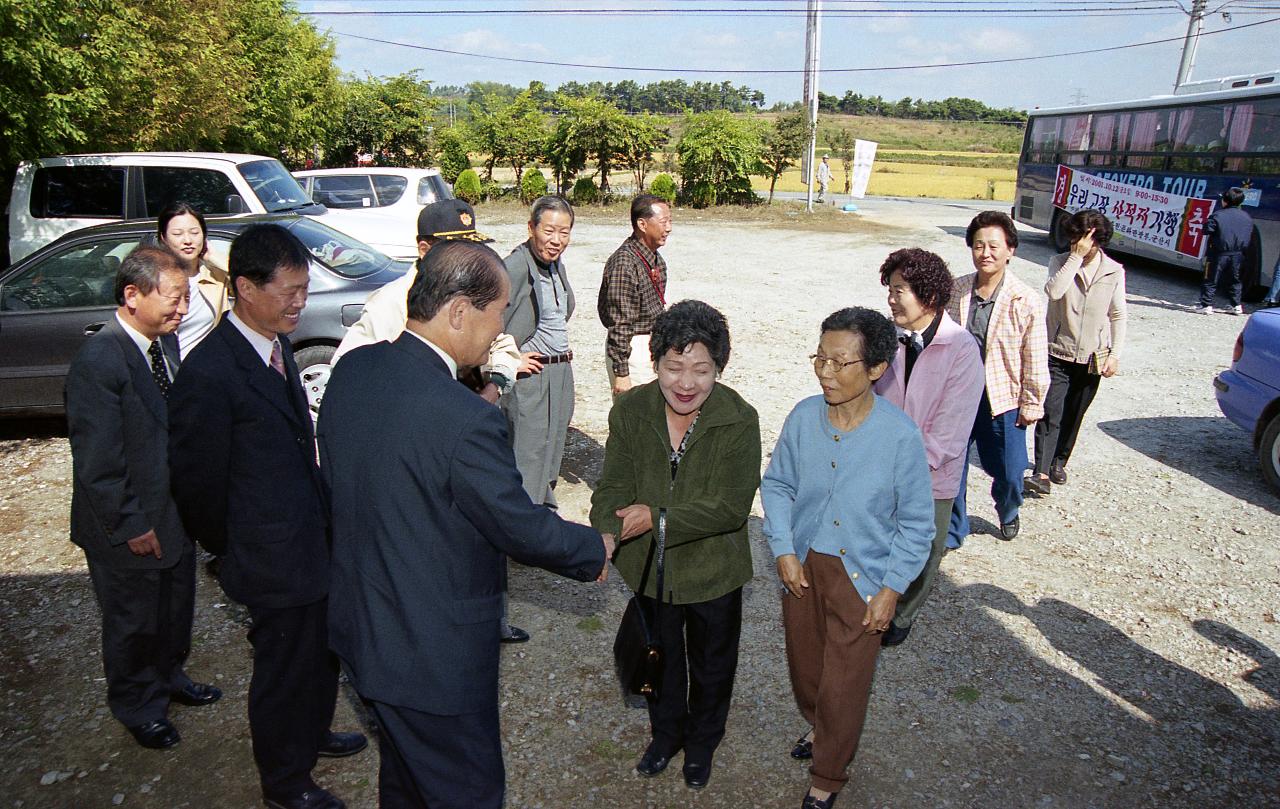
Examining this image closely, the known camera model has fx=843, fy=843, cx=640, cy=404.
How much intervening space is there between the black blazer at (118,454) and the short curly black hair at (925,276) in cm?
275

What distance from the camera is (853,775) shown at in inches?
124

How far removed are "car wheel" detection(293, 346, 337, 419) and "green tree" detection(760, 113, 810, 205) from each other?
23146 mm

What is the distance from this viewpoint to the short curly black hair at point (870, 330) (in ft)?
8.75

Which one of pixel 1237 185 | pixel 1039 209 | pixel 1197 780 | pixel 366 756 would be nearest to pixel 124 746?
pixel 366 756

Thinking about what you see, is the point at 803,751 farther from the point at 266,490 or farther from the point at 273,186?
the point at 273,186

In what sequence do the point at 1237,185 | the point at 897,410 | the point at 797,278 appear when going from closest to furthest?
the point at 897,410 < the point at 1237,185 < the point at 797,278

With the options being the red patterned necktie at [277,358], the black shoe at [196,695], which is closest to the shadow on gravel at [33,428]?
the black shoe at [196,695]

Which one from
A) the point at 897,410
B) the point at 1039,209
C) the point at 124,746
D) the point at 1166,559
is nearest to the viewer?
the point at 897,410

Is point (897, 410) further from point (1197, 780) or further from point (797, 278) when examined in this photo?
point (797, 278)

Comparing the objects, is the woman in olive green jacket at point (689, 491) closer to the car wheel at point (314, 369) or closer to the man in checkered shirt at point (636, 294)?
the man in checkered shirt at point (636, 294)

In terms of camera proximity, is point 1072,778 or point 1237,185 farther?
point 1237,185

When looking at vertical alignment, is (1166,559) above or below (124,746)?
above

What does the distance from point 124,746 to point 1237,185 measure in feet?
53.7

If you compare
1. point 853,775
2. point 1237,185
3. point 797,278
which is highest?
point 1237,185
